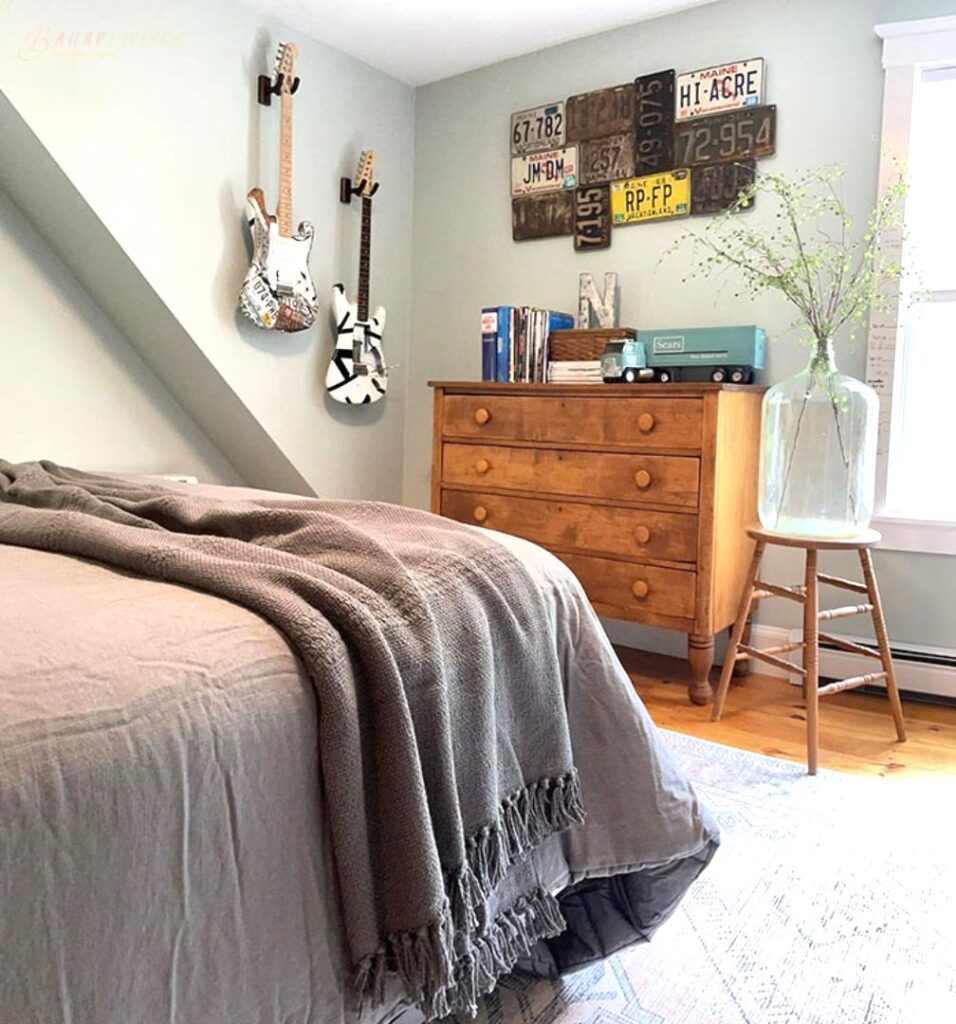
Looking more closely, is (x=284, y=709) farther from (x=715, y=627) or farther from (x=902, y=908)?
(x=715, y=627)

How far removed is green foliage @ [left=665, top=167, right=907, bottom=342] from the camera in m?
2.27

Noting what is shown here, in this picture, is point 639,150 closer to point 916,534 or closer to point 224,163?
point 224,163

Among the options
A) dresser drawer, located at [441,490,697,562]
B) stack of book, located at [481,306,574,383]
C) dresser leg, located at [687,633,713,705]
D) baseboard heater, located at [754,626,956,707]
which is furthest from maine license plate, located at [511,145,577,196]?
baseboard heater, located at [754,626,956,707]

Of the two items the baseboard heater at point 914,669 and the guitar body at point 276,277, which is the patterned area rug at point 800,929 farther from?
the guitar body at point 276,277

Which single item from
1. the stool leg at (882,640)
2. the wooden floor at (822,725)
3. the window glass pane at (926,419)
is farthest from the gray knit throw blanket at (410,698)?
the window glass pane at (926,419)

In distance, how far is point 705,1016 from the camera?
46.6 inches

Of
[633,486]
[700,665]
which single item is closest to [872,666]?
[700,665]

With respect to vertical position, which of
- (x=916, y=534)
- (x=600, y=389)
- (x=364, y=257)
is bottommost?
(x=916, y=534)

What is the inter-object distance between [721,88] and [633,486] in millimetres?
1339

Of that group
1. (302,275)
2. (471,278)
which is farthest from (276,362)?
(471,278)

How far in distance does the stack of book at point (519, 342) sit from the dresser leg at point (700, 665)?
3.32 ft

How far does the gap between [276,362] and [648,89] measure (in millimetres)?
1566

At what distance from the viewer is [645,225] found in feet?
9.58

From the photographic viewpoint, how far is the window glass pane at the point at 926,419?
8.13ft
